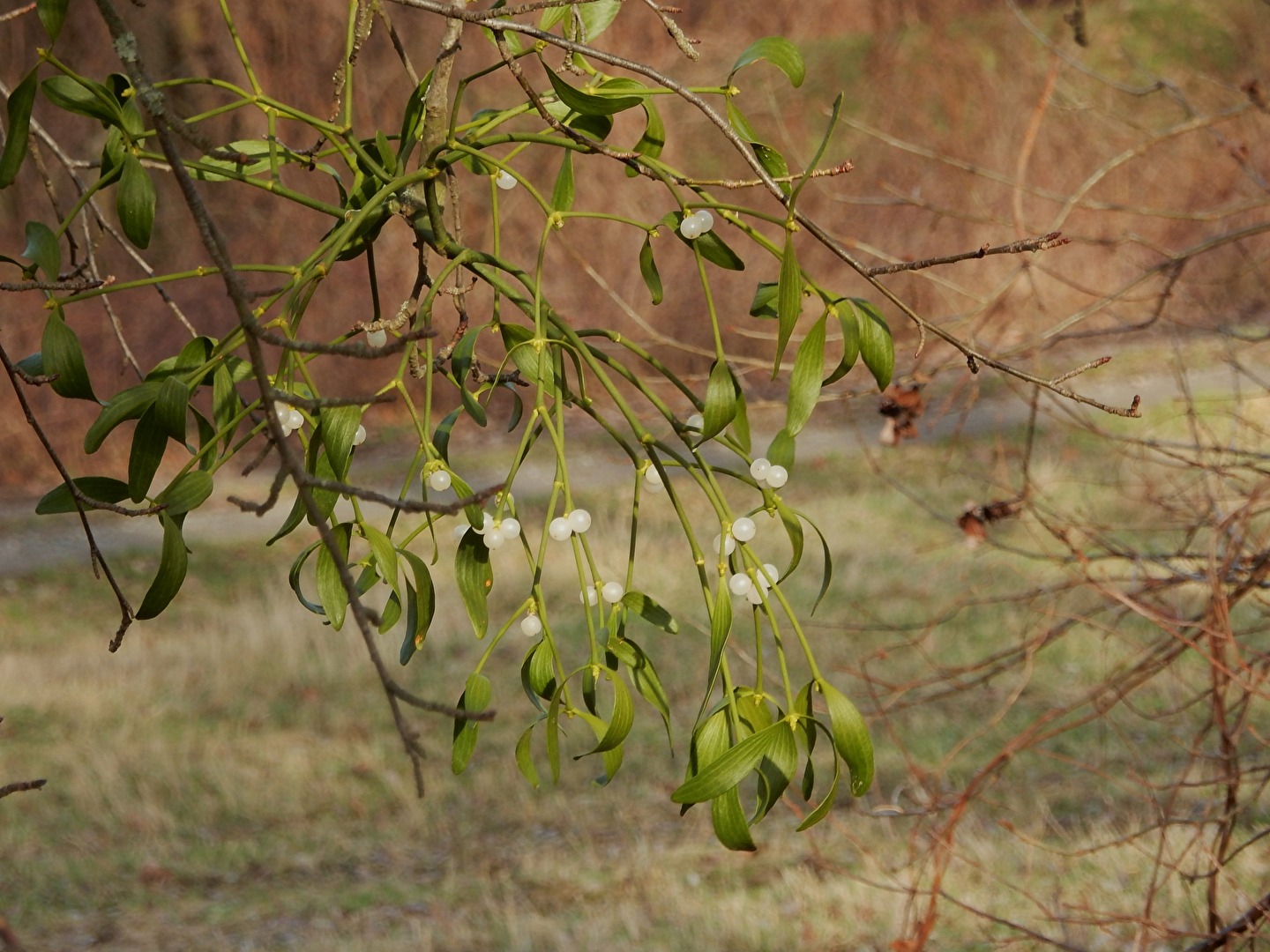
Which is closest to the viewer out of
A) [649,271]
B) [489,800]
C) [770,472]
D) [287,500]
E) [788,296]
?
[788,296]

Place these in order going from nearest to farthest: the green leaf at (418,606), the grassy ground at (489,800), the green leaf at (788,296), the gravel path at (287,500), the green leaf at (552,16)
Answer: the green leaf at (788,296)
the green leaf at (418,606)
the green leaf at (552,16)
the grassy ground at (489,800)
the gravel path at (287,500)

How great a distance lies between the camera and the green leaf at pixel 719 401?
2.43 feet

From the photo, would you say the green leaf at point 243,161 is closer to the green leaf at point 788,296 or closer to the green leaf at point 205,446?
the green leaf at point 205,446

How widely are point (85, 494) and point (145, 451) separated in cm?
8

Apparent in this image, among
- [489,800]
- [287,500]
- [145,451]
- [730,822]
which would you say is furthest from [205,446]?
[287,500]

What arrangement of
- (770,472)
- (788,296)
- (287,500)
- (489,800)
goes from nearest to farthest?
(788,296)
(770,472)
(489,800)
(287,500)

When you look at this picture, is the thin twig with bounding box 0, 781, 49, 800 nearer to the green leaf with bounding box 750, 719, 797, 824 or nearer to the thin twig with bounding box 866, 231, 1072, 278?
the green leaf with bounding box 750, 719, 797, 824

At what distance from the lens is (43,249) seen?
32.1 inches

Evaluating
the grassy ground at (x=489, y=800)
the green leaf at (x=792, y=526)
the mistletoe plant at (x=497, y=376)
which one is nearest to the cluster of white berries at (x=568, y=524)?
the mistletoe plant at (x=497, y=376)

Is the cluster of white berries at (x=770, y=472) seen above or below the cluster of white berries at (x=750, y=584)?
above

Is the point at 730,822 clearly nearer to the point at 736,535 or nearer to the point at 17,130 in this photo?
the point at 736,535

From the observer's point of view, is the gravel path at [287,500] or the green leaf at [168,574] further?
the gravel path at [287,500]

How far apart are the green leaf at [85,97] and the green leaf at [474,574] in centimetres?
31

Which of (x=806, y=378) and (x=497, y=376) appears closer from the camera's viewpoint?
(x=806, y=378)
